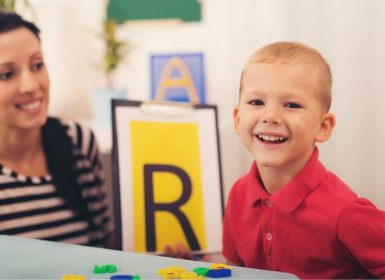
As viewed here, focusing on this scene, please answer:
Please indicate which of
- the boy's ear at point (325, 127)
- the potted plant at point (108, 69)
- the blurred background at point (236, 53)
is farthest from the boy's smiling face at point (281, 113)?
the potted plant at point (108, 69)

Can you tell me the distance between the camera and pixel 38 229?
1.12m

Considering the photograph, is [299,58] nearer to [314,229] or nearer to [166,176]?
[314,229]

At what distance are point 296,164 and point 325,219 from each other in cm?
10

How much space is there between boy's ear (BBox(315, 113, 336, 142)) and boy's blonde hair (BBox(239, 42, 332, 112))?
0.02m

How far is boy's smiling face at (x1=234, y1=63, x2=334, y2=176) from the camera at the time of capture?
2.38 feet

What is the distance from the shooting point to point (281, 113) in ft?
2.39

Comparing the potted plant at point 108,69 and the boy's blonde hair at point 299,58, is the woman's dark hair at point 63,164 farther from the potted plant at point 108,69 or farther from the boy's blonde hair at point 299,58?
the boy's blonde hair at point 299,58

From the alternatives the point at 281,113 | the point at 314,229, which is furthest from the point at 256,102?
the point at 314,229

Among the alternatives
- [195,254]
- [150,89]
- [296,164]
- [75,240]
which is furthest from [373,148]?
[150,89]

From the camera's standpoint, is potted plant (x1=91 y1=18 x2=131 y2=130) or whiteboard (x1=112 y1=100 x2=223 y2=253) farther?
potted plant (x1=91 y1=18 x2=131 y2=130)

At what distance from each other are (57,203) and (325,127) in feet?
2.11

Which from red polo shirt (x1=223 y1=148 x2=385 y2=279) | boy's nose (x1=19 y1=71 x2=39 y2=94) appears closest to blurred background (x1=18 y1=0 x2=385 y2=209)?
red polo shirt (x1=223 y1=148 x2=385 y2=279)

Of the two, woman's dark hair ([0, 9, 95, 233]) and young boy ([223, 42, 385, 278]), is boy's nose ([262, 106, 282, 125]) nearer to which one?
young boy ([223, 42, 385, 278])

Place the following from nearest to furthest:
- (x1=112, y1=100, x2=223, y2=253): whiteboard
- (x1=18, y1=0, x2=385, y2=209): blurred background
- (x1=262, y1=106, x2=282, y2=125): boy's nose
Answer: (x1=262, y1=106, x2=282, y2=125): boy's nose → (x1=18, y1=0, x2=385, y2=209): blurred background → (x1=112, y1=100, x2=223, y2=253): whiteboard
